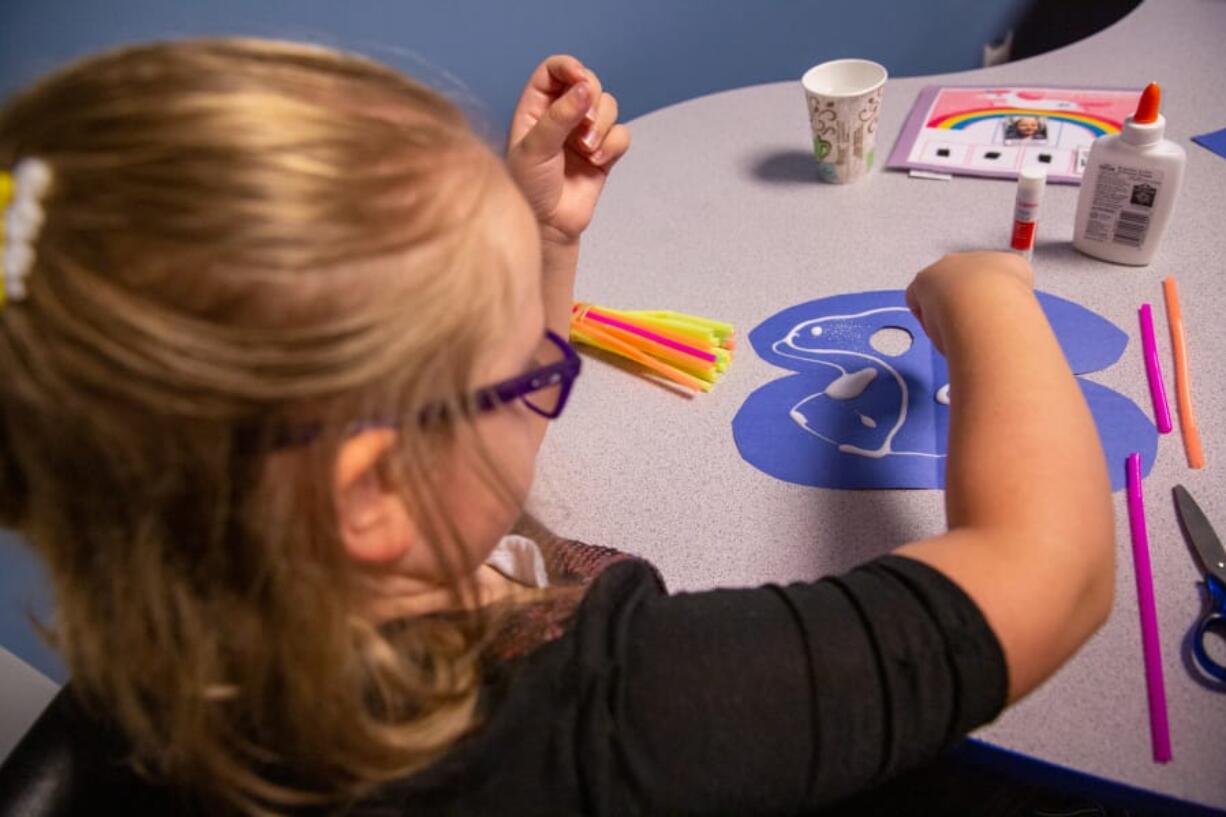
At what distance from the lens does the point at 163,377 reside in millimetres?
329

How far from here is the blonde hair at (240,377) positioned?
0.33 metres

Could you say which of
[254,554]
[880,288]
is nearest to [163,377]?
[254,554]

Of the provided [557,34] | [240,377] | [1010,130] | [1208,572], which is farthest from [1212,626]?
[557,34]

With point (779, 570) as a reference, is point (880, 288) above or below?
above

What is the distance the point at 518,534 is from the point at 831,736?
0.28m

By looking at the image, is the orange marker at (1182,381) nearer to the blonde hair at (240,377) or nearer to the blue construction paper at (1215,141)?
the blue construction paper at (1215,141)

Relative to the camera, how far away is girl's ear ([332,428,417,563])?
14.8 inches

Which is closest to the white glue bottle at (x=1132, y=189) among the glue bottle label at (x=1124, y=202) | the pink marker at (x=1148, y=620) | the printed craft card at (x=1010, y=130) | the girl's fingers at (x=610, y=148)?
the glue bottle label at (x=1124, y=202)

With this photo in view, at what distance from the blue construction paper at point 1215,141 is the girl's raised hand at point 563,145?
583 mm

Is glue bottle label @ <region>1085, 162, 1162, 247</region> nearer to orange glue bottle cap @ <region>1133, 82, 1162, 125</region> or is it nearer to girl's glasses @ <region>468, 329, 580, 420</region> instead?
orange glue bottle cap @ <region>1133, 82, 1162, 125</region>

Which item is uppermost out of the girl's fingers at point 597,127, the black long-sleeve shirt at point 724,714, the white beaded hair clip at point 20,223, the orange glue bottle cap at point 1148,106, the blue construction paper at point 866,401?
the orange glue bottle cap at point 1148,106

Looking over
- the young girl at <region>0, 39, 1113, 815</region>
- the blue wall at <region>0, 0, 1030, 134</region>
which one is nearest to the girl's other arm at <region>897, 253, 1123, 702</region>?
the young girl at <region>0, 39, 1113, 815</region>

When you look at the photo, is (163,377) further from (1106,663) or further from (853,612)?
(1106,663)

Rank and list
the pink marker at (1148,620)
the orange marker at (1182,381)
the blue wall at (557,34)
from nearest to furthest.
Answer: the pink marker at (1148,620) < the orange marker at (1182,381) < the blue wall at (557,34)
